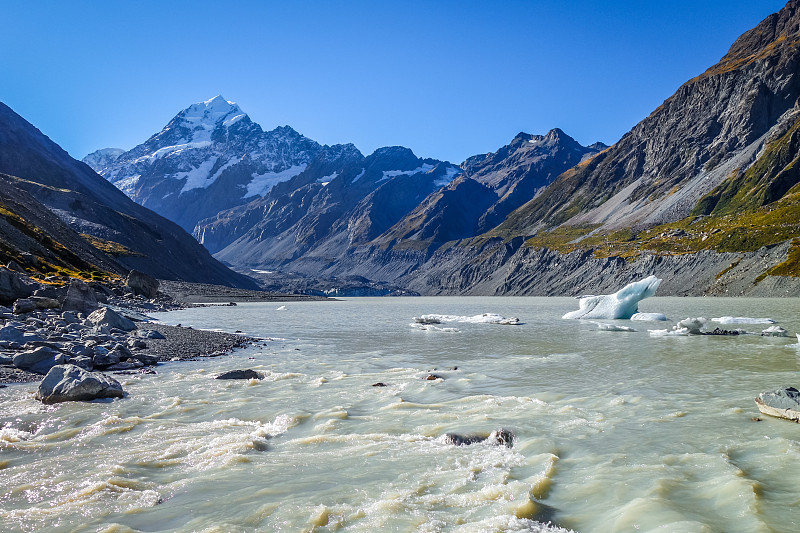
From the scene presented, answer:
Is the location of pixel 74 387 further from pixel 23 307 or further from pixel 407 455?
pixel 23 307

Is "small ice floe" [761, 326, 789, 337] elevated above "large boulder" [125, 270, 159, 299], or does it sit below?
above

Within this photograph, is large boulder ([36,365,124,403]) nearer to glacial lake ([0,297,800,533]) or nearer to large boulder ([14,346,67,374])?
glacial lake ([0,297,800,533])

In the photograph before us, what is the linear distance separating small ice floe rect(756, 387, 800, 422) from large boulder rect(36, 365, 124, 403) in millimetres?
20770

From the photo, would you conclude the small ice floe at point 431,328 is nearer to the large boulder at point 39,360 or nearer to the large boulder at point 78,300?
the large boulder at point 78,300

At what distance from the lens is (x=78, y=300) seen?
40.4 m

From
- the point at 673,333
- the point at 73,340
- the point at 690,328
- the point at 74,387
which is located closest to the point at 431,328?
the point at 673,333

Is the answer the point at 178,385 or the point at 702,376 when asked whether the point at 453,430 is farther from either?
the point at 702,376

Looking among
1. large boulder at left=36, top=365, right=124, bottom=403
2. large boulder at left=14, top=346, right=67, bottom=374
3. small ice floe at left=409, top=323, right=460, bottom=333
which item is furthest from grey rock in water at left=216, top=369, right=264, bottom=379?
small ice floe at left=409, top=323, right=460, bottom=333

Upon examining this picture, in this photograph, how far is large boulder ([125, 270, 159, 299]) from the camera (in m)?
92.7

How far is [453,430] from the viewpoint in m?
13.2

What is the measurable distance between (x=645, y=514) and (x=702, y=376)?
49.6 feet

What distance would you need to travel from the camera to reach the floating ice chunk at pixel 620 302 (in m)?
55.6

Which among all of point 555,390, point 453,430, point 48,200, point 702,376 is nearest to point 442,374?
point 555,390

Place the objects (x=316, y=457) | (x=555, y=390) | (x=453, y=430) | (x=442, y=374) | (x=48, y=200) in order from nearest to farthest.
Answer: (x=316, y=457) → (x=453, y=430) → (x=555, y=390) → (x=442, y=374) → (x=48, y=200)
